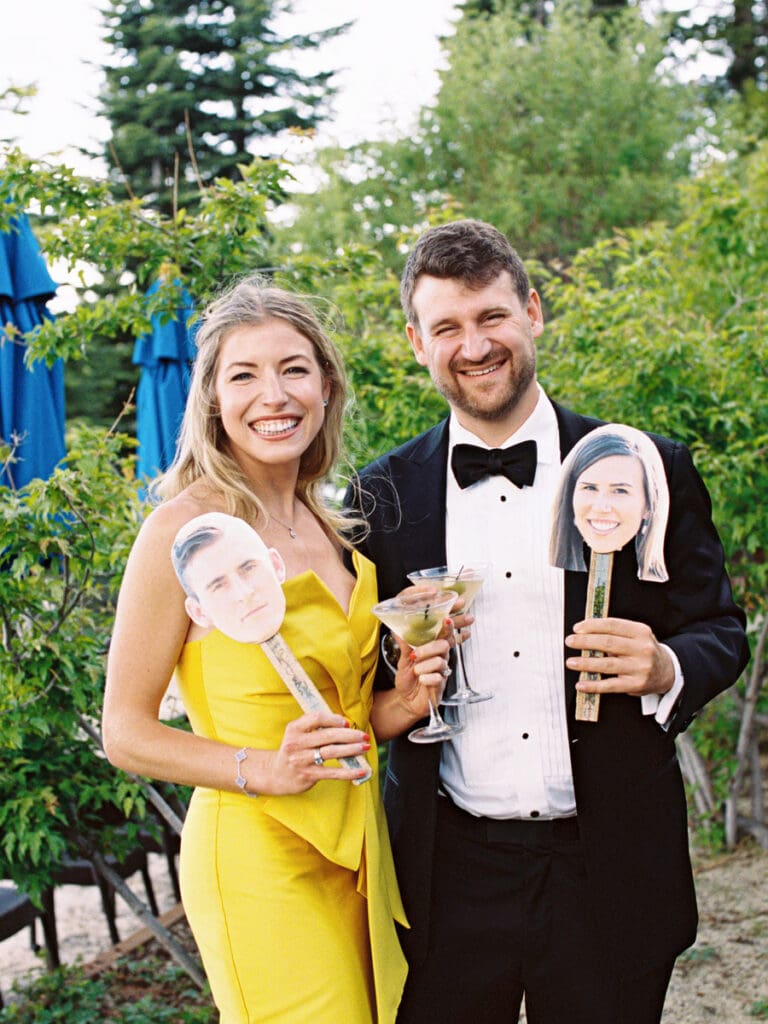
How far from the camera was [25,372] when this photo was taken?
5.98 meters

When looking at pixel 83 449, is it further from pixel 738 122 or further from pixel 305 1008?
pixel 738 122

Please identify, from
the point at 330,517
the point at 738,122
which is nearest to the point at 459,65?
the point at 738,122

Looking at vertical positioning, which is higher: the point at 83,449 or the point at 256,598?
the point at 83,449

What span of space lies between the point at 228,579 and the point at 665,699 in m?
1.07

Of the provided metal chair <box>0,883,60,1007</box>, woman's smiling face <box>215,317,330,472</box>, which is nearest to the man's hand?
woman's smiling face <box>215,317,330,472</box>

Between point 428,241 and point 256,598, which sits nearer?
point 256,598

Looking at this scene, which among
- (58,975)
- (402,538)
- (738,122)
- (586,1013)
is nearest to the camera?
(586,1013)

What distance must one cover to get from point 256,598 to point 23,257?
14.2 feet

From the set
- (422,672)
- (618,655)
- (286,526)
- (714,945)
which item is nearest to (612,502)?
(618,655)

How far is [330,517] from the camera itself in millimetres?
2789

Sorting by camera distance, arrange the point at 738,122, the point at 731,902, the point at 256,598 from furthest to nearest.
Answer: the point at 738,122
the point at 731,902
the point at 256,598

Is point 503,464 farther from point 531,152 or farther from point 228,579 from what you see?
point 531,152

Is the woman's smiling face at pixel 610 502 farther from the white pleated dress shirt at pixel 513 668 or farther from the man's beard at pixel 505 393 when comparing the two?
the man's beard at pixel 505 393

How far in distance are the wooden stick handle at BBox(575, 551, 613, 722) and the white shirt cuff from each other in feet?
0.46
